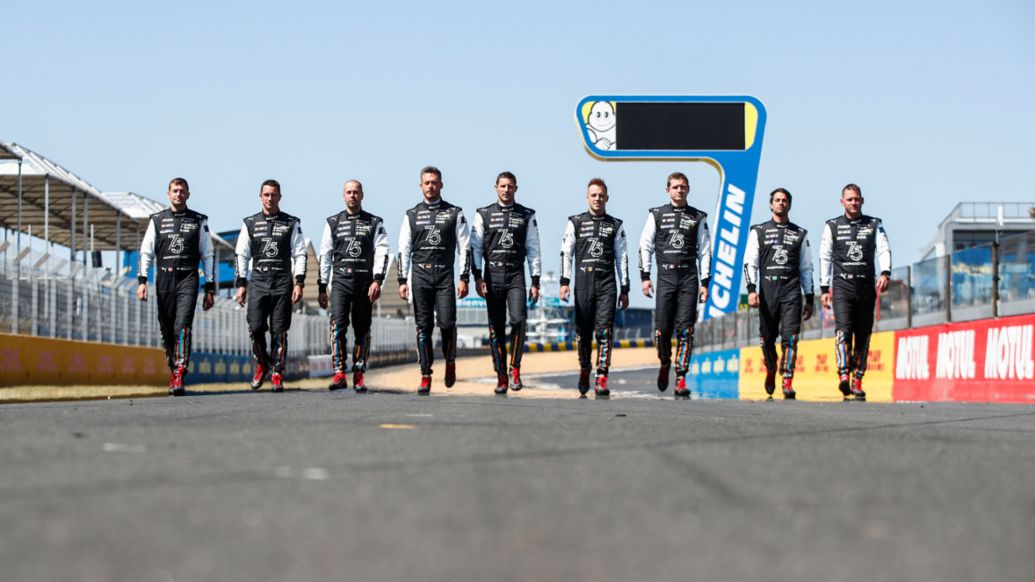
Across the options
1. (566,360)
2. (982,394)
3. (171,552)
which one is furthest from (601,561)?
(566,360)

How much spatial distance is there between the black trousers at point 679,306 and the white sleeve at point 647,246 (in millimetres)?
159

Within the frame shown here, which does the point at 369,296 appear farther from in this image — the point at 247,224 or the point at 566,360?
the point at 566,360

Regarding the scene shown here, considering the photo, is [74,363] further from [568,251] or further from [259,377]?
[568,251]

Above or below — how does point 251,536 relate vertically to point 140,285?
below

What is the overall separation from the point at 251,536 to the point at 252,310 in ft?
35.3

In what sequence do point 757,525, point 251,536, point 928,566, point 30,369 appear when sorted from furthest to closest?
point 30,369 → point 757,525 → point 251,536 → point 928,566

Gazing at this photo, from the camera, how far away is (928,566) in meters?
2.67

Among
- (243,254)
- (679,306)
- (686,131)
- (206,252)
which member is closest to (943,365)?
(679,306)

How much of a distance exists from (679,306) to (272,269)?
3.99m

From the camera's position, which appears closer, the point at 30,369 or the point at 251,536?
the point at 251,536

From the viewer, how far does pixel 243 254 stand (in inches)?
527

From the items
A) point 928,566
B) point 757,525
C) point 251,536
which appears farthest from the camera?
point 757,525

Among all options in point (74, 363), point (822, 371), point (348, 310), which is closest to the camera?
point (348, 310)

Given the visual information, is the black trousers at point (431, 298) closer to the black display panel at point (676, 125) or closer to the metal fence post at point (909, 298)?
the metal fence post at point (909, 298)
